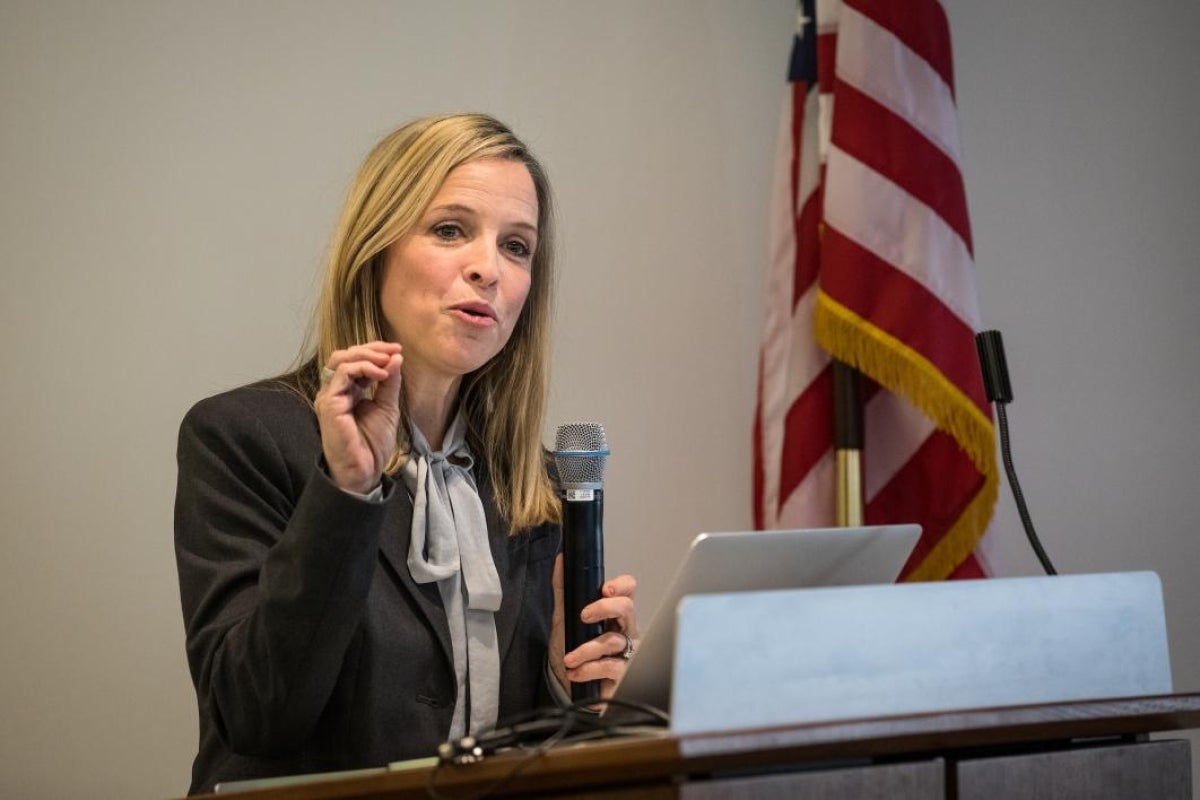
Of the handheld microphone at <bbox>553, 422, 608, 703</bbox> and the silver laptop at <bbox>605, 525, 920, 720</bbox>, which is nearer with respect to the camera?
the silver laptop at <bbox>605, 525, 920, 720</bbox>

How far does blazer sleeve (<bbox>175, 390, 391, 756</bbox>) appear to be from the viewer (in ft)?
4.32

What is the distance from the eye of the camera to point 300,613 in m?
1.33

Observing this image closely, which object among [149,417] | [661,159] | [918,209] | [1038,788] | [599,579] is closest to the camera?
[1038,788]

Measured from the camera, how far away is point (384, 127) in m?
2.72

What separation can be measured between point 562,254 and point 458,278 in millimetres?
1072

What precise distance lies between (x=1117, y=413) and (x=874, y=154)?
0.98 meters

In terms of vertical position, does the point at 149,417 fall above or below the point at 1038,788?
above

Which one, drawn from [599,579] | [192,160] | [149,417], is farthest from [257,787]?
[192,160]

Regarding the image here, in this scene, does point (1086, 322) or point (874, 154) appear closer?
point (874, 154)

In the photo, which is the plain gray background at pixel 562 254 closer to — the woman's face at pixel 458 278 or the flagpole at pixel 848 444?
the flagpole at pixel 848 444

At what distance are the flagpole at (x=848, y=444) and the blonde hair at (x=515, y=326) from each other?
0.82 meters

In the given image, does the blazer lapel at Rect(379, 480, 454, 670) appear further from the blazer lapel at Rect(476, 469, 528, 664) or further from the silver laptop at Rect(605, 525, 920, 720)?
the silver laptop at Rect(605, 525, 920, 720)

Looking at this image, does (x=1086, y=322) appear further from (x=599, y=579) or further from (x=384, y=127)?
(x=599, y=579)

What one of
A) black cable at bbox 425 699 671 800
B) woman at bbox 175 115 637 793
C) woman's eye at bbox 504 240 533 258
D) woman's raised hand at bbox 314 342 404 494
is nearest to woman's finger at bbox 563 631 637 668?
woman at bbox 175 115 637 793
